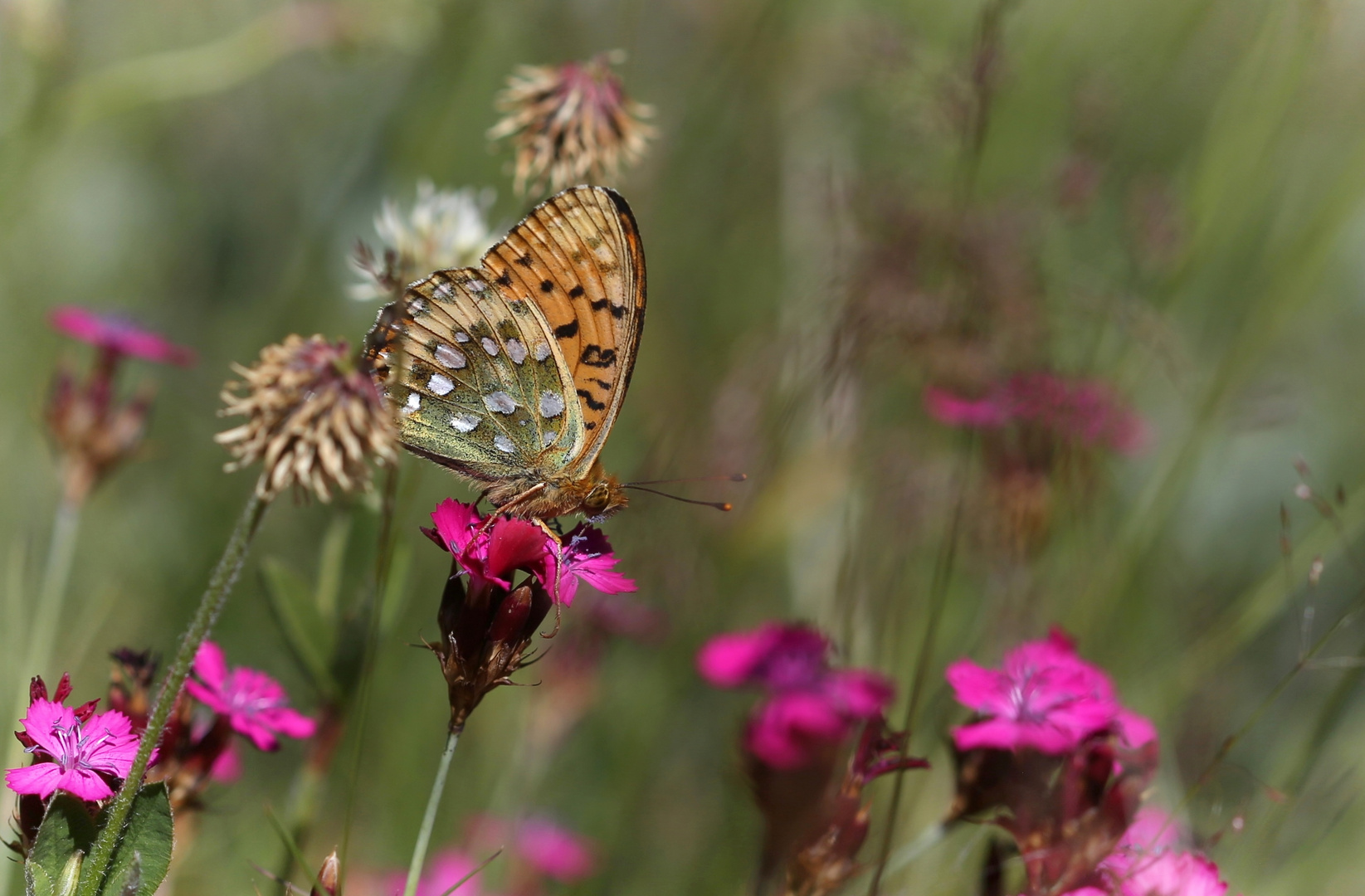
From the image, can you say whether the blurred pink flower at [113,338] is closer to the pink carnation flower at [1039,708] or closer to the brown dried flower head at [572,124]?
the brown dried flower head at [572,124]

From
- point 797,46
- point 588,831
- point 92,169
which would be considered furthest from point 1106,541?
point 92,169

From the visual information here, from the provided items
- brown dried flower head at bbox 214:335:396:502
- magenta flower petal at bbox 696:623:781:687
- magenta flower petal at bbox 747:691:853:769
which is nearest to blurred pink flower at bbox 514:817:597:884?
magenta flower petal at bbox 696:623:781:687

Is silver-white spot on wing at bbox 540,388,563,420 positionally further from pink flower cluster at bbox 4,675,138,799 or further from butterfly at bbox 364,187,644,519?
pink flower cluster at bbox 4,675,138,799

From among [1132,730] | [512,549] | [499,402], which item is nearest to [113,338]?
[499,402]

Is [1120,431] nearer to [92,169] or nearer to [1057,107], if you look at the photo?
[1057,107]

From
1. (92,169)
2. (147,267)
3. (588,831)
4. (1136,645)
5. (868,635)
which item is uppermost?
(92,169)

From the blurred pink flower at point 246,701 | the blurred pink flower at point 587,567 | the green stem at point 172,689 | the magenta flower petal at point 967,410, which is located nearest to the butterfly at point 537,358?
the blurred pink flower at point 587,567
